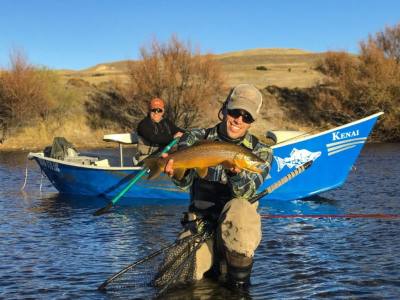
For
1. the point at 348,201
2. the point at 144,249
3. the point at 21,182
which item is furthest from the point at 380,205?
the point at 21,182

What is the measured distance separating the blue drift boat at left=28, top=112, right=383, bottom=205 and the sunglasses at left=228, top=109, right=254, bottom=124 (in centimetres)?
723

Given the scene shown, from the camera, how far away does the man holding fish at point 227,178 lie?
209 inches

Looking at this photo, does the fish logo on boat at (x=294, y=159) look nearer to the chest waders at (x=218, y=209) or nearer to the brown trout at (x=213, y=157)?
the chest waders at (x=218, y=209)

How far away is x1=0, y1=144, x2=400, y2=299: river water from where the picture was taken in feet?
21.5

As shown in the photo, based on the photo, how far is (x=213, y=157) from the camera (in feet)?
17.2

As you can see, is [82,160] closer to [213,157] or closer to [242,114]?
[242,114]

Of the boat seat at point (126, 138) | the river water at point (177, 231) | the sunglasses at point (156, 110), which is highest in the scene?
the sunglasses at point (156, 110)

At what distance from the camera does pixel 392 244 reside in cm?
852

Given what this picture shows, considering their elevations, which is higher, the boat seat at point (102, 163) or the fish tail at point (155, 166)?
the fish tail at point (155, 166)

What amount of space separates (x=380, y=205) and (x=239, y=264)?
24.8 ft

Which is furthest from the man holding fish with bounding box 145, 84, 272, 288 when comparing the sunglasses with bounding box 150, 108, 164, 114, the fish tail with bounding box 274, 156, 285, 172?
the fish tail with bounding box 274, 156, 285, 172

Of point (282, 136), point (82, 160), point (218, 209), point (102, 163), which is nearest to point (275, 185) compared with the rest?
point (218, 209)

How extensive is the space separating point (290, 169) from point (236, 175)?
7.62 metres

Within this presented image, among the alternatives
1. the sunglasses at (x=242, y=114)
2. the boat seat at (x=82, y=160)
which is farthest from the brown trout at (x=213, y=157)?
the boat seat at (x=82, y=160)
